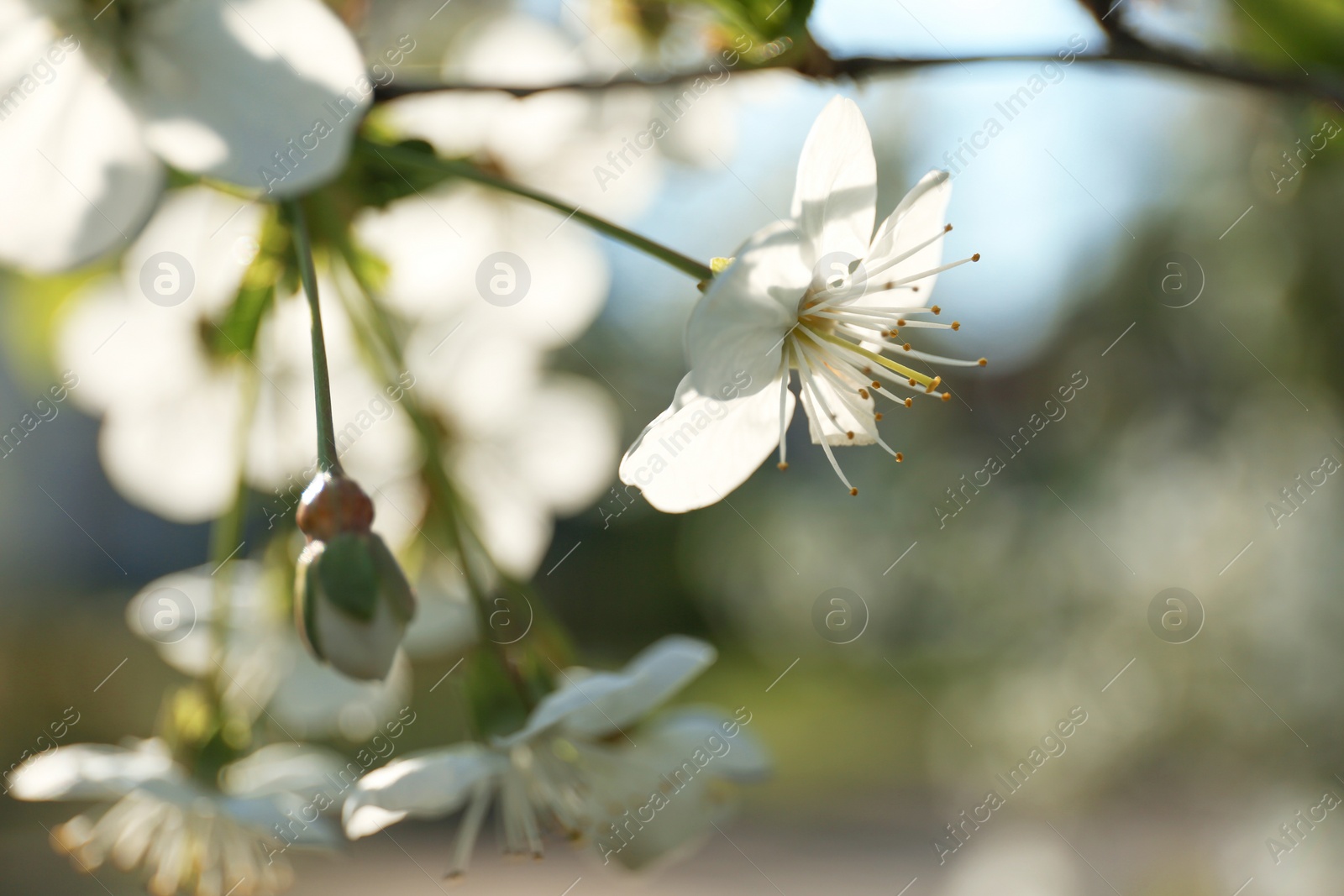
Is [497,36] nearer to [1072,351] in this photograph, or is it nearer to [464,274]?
[464,274]

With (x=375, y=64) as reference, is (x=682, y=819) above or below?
below

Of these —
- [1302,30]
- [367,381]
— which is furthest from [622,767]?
[1302,30]

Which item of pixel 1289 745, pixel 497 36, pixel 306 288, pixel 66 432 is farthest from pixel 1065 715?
pixel 66 432

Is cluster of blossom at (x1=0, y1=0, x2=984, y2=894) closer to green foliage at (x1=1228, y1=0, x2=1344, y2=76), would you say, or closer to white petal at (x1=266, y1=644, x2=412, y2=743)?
white petal at (x1=266, y1=644, x2=412, y2=743)

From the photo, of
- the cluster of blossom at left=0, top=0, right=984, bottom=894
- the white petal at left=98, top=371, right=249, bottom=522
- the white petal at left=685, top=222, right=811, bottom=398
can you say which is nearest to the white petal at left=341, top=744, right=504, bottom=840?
the cluster of blossom at left=0, top=0, right=984, bottom=894

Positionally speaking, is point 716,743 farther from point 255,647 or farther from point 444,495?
point 255,647

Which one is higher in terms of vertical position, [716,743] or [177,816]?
[716,743]
